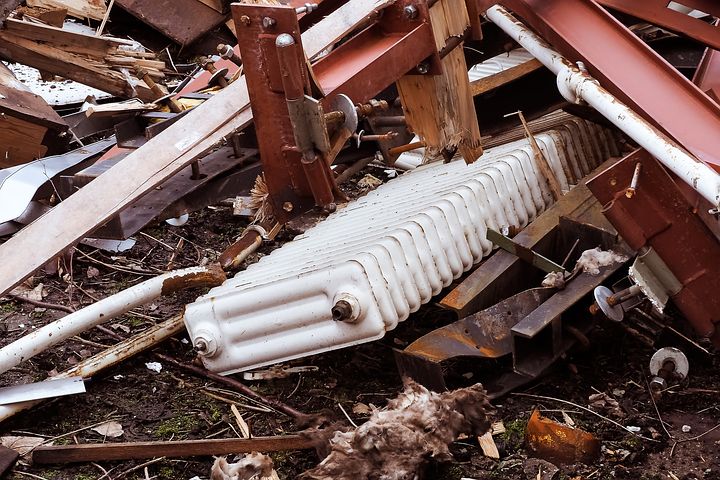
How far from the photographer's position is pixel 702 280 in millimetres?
3238

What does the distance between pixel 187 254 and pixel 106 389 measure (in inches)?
51.4

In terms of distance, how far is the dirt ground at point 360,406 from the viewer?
3102mm

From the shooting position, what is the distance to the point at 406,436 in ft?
9.25

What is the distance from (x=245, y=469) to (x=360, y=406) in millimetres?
697

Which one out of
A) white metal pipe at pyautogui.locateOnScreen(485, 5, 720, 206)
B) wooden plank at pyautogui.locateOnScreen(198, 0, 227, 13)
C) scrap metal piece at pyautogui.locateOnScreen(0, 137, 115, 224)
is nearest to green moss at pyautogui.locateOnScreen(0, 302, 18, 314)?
scrap metal piece at pyautogui.locateOnScreen(0, 137, 115, 224)

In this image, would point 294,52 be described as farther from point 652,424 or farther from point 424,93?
point 652,424

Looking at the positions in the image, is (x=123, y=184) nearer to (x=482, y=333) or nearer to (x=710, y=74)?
(x=482, y=333)

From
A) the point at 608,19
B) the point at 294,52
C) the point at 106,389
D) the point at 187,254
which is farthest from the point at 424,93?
the point at 187,254

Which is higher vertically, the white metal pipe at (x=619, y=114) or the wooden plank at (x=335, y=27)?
the wooden plank at (x=335, y=27)

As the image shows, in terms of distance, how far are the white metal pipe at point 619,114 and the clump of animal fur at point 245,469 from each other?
168 centimetres

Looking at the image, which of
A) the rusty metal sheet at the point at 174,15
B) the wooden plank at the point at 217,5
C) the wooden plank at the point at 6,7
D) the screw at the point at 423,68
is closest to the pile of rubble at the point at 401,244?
the screw at the point at 423,68

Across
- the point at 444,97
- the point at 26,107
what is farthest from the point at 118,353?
the point at 26,107

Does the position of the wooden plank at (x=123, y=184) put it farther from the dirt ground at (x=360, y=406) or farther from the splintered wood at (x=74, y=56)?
the splintered wood at (x=74, y=56)

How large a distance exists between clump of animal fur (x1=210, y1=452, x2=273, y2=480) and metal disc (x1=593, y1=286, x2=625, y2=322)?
1351mm
